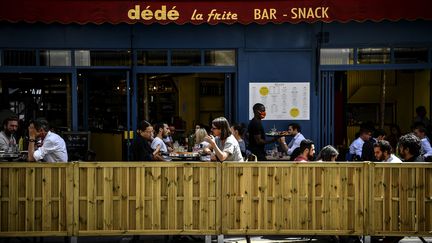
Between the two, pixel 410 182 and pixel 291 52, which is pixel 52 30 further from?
pixel 410 182

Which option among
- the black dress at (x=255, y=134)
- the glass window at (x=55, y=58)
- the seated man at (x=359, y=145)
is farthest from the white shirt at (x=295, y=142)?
the glass window at (x=55, y=58)

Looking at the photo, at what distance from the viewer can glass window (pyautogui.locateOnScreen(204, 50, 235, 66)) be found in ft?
45.5

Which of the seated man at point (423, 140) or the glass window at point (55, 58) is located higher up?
the glass window at point (55, 58)

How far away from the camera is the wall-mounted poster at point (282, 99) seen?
1380 centimetres

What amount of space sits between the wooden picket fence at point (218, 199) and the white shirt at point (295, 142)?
3885mm

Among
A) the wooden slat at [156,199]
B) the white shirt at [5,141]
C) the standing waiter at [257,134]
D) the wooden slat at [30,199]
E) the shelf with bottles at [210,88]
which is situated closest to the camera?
the wooden slat at [30,199]

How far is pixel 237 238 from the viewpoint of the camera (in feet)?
33.5

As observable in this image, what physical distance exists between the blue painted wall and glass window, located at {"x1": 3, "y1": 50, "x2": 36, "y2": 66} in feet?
4.85

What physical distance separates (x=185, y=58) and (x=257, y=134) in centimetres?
260

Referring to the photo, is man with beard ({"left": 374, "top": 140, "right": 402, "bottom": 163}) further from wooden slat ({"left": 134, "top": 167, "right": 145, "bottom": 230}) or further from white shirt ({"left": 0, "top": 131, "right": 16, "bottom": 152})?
white shirt ({"left": 0, "top": 131, "right": 16, "bottom": 152})

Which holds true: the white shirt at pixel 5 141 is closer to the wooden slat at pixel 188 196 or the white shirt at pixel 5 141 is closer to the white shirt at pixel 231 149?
the wooden slat at pixel 188 196

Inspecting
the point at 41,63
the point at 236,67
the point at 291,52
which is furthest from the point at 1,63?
the point at 291,52

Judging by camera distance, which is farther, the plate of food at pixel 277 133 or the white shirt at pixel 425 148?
the plate of food at pixel 277 133

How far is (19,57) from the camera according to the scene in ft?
Result: 45.0
